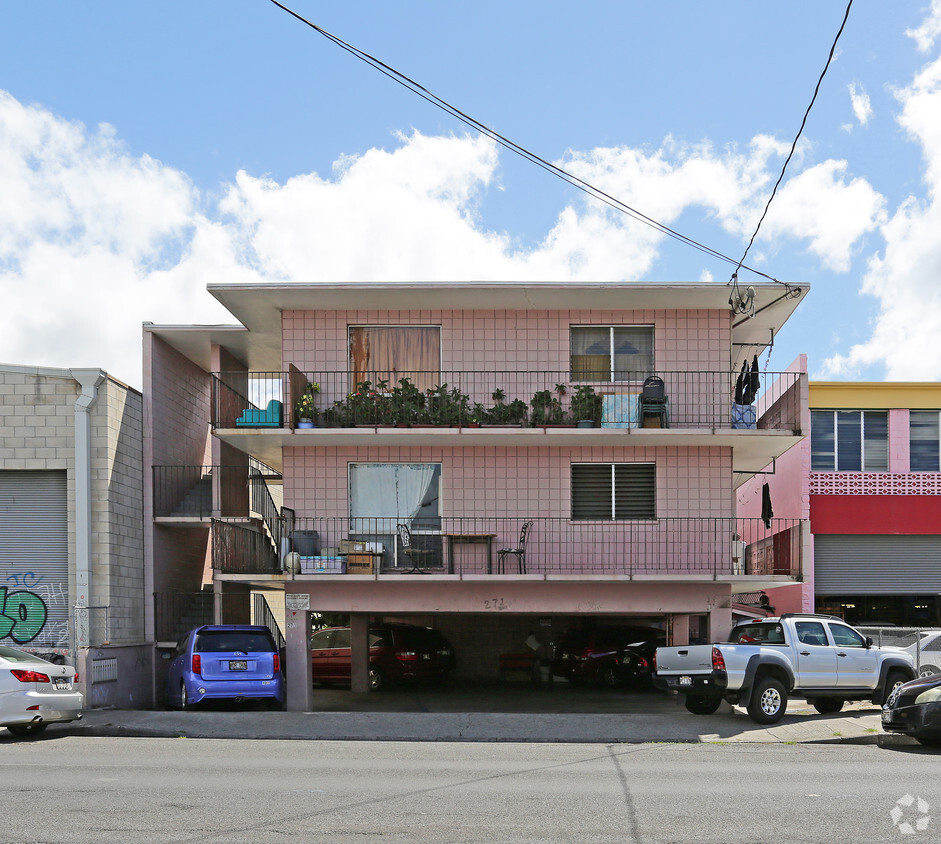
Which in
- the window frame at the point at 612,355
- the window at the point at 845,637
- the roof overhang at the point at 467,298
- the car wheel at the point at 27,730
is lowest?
the car wheel at the point at 27,730

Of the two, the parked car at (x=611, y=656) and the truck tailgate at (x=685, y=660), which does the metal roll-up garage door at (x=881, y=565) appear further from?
the truck tailgate at (x=685, y=660)

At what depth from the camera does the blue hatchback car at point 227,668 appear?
1769cm

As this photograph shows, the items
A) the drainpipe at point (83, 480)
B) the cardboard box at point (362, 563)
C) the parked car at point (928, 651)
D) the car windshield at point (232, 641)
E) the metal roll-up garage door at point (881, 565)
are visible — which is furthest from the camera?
the metal roll-up garage door at point (881, 565)

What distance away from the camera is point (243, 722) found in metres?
16.6

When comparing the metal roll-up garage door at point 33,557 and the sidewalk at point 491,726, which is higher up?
the metal roll-up garage door at point 33,557

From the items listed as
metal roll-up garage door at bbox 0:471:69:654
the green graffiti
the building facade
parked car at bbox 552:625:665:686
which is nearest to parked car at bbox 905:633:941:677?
parked car at bbox 552:625:665:686

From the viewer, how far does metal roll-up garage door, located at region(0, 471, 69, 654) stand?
19453mm

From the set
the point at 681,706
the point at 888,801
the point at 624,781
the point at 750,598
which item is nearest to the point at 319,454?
the point at 681,706

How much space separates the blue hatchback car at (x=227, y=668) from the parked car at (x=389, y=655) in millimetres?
6027

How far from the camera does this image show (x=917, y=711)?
13.8m

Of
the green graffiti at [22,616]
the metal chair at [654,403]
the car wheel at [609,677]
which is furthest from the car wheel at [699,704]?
the green graffiti at [22,616]

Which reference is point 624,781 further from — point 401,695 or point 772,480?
point 772,480

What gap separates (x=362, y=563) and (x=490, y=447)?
11.3 feet

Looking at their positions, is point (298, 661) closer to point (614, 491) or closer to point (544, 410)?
point (544, 410)
